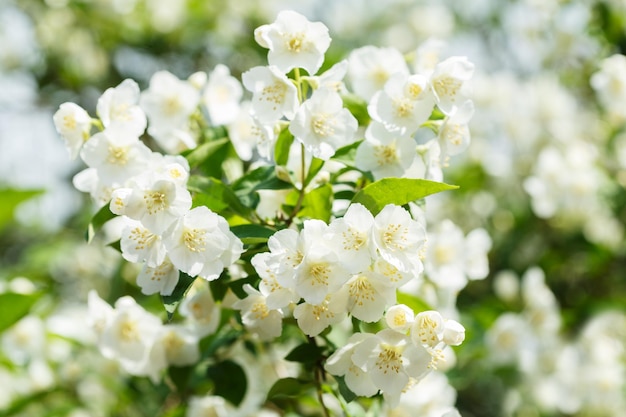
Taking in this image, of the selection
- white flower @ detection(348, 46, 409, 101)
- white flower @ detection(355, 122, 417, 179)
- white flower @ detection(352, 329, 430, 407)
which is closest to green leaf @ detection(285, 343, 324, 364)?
white flower @ detection(352, 329, 430, 407)

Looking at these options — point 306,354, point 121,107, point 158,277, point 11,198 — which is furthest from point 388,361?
point 11,198

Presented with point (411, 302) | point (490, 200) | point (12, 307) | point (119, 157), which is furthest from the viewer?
point (490, 200)

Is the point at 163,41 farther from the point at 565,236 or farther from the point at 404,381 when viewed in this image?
the point at 404,381

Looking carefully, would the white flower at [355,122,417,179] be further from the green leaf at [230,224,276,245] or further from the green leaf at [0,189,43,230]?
the green leaf at [0,189,43,230]

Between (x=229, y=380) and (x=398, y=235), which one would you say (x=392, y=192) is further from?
(x=229, y=380)

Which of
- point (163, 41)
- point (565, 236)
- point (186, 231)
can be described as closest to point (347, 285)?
point (186, 231)

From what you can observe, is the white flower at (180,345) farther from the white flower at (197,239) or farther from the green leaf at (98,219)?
the white flower at (197,239)
